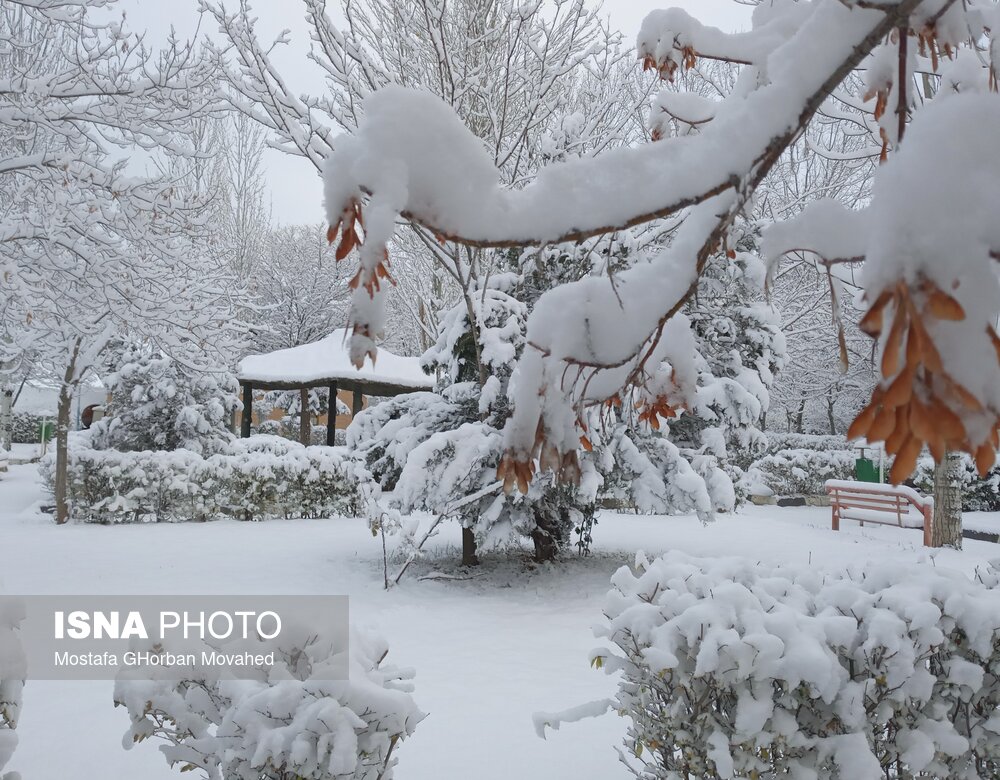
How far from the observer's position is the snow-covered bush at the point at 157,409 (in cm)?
1245

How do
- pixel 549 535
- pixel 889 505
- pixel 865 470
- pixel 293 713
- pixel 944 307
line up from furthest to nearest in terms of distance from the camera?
1. pixel 865 470
2. pixel 889 505
3. pixel 549 535
4. pixel 293 713
5. pixel 944 307

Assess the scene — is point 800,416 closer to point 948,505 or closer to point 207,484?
point 948,505

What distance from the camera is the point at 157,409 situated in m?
12.7

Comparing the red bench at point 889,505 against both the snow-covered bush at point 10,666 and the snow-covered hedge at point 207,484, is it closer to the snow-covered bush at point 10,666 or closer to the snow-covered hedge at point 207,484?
the snow-covered hedge at point 207,484

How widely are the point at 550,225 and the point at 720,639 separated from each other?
1590 mm

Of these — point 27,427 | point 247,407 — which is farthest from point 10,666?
point 27,427

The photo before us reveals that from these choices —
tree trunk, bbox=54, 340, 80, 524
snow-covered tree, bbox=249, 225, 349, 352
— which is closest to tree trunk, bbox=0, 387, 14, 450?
snow-covered tree, bbox=249, 225, 349, 352

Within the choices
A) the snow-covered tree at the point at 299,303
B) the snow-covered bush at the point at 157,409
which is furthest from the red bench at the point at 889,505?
the snow-covered tree at the point at 299,303

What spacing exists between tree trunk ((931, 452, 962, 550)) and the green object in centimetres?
629

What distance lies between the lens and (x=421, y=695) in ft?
14.0

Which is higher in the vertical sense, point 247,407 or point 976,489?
point 247,407

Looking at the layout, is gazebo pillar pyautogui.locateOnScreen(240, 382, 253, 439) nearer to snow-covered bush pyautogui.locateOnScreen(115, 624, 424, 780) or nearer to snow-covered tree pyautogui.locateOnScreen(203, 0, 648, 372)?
snow-covered tree pyautogui.locateOnScreen(203, 0, 648, 372)

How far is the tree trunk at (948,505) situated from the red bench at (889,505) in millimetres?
624

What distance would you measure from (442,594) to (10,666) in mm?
4921
